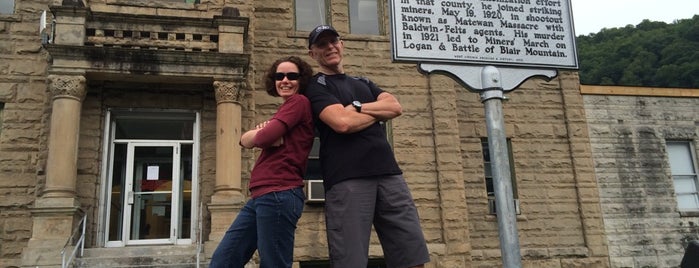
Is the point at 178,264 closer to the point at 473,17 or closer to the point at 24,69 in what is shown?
the point at 24,69

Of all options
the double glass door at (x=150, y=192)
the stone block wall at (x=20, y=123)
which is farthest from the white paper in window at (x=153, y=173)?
the stone block wall at (x=20, y=123)

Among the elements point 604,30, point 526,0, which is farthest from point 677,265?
point 604,30

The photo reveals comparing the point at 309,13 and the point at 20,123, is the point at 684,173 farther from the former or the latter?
the point at 20,123

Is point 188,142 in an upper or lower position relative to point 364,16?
lower

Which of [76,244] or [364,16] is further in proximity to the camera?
[364,16]

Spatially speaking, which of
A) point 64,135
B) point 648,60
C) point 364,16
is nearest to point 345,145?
point 64,135

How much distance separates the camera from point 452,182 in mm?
12531

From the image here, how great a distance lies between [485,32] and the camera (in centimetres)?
579

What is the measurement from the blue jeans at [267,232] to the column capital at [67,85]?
25.8 feet

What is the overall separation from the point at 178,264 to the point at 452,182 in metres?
5.89

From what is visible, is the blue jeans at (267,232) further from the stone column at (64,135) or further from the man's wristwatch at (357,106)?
the stone column at (64,135)

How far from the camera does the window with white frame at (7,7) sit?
11.4 metres

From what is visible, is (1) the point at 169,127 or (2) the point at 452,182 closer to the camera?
(1) the point at 169,127

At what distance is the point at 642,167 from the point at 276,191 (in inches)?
516
